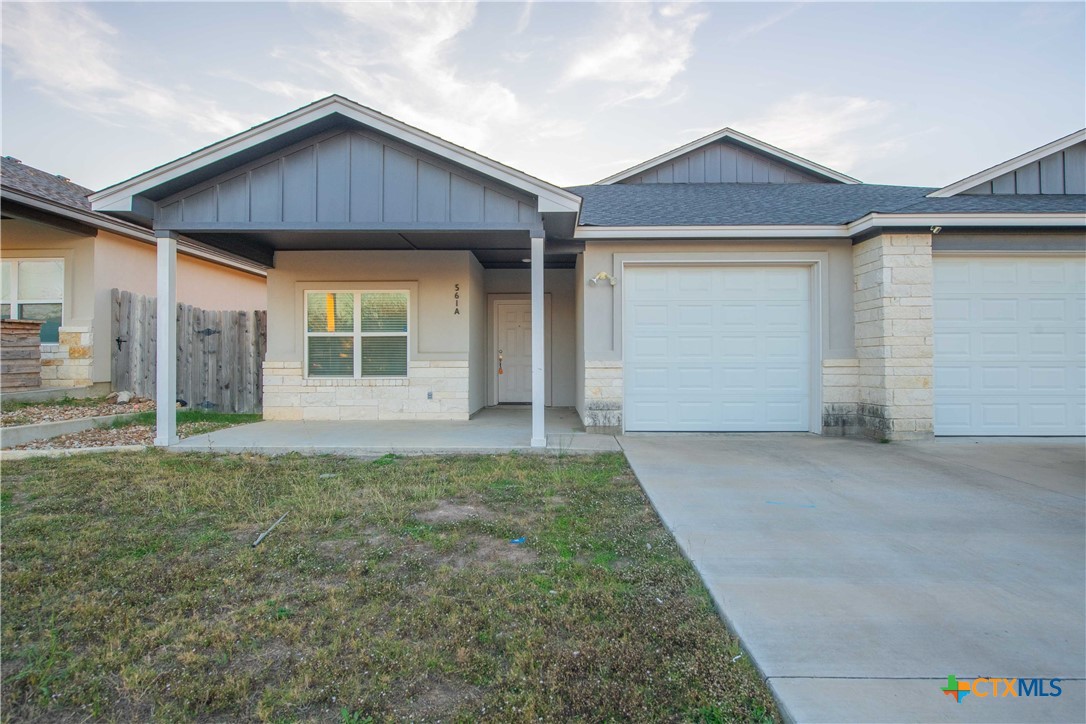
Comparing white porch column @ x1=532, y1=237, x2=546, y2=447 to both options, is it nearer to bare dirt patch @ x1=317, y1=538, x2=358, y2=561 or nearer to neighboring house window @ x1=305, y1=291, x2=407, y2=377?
bare dirt patch @ x1=317, y1=538, x2=358, y2=561

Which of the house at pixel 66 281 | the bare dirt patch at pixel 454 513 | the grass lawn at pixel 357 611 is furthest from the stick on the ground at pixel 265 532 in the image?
the house at pixel 66 281

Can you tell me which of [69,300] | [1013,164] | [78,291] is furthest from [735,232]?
[69,300]

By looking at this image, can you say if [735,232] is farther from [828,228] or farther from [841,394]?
[841,394]

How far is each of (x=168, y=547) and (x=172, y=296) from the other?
15.0 feet

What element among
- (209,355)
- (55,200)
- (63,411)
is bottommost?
(63,411)

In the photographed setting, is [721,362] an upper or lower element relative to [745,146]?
lower

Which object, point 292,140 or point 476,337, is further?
point 476,337

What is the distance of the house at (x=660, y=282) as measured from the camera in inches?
255

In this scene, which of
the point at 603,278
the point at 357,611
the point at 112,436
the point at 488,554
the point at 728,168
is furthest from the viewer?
the point at 728,168

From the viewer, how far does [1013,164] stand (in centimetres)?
773

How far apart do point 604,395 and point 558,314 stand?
3.93 metres

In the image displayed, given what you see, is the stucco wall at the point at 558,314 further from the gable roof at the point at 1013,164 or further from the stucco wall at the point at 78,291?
the stucco wall at the point at 78,291

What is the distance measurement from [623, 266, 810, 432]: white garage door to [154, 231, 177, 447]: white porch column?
248 inches

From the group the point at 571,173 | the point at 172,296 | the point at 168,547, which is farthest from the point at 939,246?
the point at 571,173
